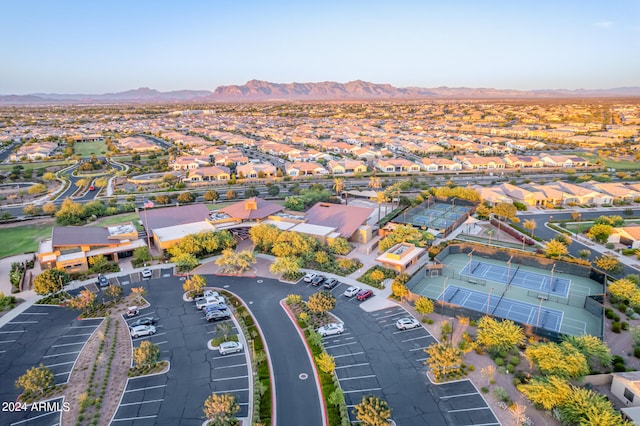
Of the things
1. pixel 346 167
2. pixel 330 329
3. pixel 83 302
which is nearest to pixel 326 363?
pixel 330 329

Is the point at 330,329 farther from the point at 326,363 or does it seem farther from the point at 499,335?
the point at 499,335

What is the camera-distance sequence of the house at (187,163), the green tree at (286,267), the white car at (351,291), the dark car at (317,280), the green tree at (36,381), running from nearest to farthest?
1. the green tree at (36,381)
2. the white car at (351,291)
3. the dark car at (317,280)
4. the green tree at (286,267)
5. the house at (187,163)

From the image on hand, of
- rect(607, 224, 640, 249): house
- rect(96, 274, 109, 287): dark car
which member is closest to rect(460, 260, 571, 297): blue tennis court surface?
rect(607, 224, 640, 249): house

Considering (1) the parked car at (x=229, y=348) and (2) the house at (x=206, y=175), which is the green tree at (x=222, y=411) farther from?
(2) the house at (x=206, y=175)

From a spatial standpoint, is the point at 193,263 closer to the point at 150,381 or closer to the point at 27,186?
the point at 150,381

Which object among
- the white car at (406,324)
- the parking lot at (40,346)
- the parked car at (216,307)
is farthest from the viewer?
the parked car at (216,307)

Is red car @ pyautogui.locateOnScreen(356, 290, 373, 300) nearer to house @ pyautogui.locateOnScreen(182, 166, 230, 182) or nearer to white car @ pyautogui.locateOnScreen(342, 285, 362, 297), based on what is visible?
white car @ pyautogui.locateOnScreen(342, 285, 362, 297)

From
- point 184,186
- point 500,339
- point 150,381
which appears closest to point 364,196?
point 184,186

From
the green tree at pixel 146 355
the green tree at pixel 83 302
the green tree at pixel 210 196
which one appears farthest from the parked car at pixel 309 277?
the green tree at pixel 210 196
